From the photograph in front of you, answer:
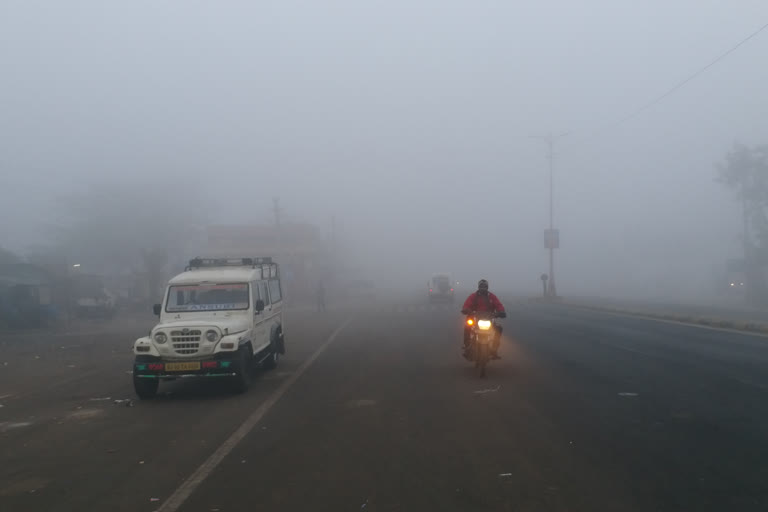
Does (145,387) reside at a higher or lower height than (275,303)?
lower

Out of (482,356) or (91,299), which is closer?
(482,356)

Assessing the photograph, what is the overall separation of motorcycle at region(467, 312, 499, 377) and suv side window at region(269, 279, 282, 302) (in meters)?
5.01

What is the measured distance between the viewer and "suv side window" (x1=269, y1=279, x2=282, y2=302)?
1599cm

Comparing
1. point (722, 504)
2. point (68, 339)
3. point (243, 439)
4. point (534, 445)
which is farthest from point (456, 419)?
point (68, 339)

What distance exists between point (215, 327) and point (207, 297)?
210cm

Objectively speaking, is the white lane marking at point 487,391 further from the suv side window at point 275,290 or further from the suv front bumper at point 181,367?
the suv side window at point 275,290

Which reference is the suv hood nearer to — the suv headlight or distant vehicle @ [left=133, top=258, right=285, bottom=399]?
distant vehicle @ [left=133, top=258, right=285, bottom=399]

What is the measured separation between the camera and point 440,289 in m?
50.2

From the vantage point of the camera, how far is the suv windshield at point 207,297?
13281 millimetres

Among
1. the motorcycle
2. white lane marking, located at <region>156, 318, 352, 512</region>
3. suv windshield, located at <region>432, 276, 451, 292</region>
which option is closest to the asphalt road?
white lane marking, located at <region>156, 318, 352, 512</region>

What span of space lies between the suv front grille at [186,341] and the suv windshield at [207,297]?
1660 millimetres

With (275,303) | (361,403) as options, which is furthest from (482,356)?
(275,303)

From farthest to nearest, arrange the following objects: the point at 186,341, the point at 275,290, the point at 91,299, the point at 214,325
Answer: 1. the point at 91,299
2. the point at 275,290
3. the point at 214,325
4. the point at 186,341

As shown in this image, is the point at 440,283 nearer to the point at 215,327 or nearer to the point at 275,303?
the point at 275,303
